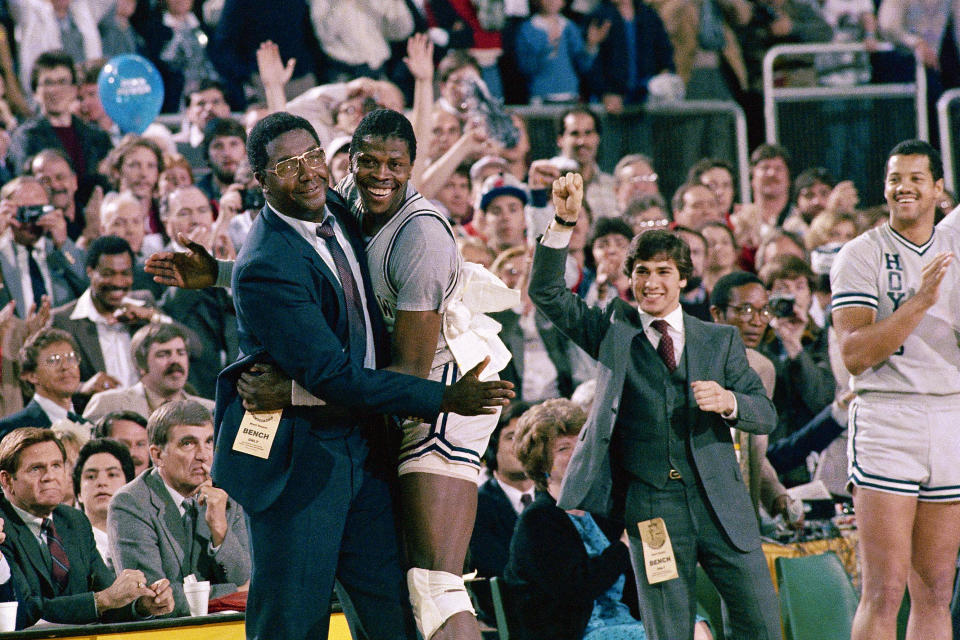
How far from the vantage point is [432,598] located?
12.6ft

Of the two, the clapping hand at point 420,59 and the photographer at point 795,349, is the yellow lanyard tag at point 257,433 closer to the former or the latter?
the photographer at point 795,349

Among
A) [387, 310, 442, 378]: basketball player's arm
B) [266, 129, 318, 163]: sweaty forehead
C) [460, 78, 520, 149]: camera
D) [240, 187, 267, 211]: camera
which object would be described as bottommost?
[387, 310, 442, 378]: basketball player's arm

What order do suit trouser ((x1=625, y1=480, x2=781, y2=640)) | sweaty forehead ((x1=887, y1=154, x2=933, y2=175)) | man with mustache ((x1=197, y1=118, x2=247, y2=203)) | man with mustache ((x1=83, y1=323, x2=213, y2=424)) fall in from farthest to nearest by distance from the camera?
1. man with mustache ((x1=197, y1=118, x2=247, y2=203))
2. man with mustache ((x1=83, y1=323, x2=213, y2=424))
3. sweaty forehead ((x1=887, y1=154, x2=933, y2=175))
4. suit trouser ((x1=625, y1=480, x2=781, y2=640))

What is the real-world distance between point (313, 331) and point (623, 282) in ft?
14.2

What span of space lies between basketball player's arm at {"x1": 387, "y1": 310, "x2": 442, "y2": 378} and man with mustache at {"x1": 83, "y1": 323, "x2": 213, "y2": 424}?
118 inches

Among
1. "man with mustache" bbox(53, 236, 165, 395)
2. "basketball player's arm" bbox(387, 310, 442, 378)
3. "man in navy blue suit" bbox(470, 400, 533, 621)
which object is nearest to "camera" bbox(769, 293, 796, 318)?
"man in navy blue suit" bbox(470, 400, 533, 621)

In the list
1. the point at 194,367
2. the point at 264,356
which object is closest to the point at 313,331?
the point at 264,356

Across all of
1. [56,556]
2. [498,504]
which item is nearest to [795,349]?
[498,504]

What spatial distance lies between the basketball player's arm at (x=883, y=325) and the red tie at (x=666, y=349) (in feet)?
1.95

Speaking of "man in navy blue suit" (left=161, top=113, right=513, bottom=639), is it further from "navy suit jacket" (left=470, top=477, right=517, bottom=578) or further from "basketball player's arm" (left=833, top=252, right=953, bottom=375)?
→ "navy suit jacket" (left=470, top=477, right=517, bottom=578)

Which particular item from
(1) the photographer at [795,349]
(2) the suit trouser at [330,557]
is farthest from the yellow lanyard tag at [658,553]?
(1) the photographer at [795,349]

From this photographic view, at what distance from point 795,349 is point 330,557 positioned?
169 inches

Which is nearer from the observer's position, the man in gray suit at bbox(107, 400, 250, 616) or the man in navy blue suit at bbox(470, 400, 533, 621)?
the man in gray suit at bbox(107, 400, 250, 616)

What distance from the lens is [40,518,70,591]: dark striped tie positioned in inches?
203
